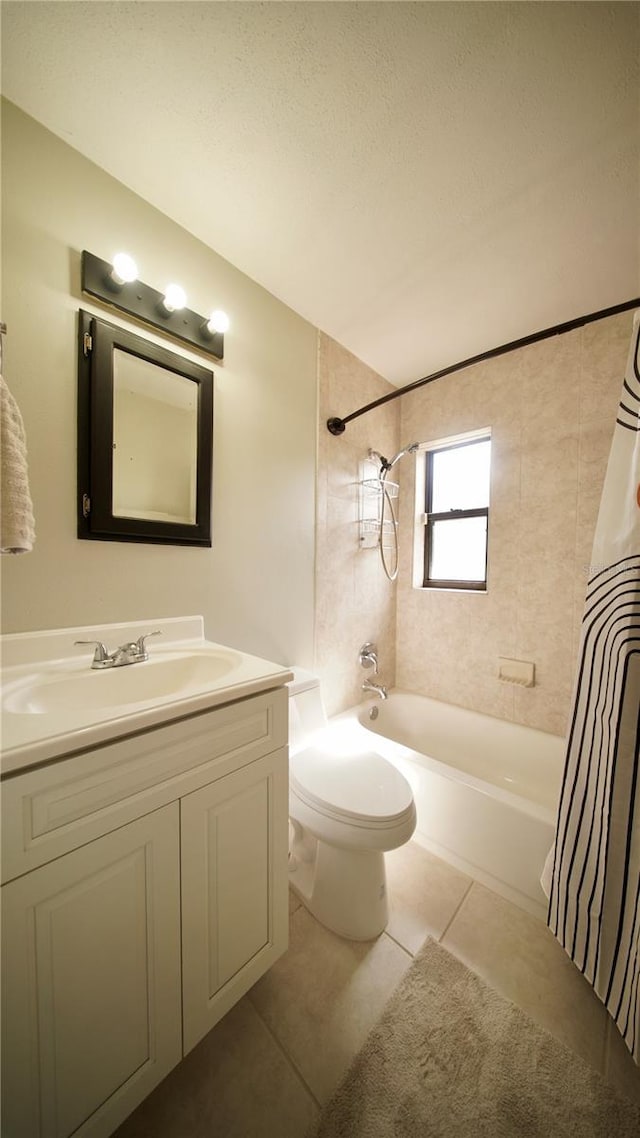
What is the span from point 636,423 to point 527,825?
50.6 inches

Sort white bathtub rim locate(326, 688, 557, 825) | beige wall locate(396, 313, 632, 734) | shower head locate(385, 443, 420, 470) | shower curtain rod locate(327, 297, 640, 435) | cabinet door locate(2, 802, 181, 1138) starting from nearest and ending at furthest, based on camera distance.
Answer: cabinet door locate(2, 802, 181, 1138)
shower curtain rod locate(327, 297, 640, 435)
white bathtub rim locate(326, 688, 557, 825)
beige wall locate(396, 313, 632, 734)
shower head locate(385, 443, 420, 470)

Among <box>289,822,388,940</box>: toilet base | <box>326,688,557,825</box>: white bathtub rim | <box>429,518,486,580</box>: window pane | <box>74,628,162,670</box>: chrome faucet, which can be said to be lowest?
<box>289,822,388,940</box>: toilet base

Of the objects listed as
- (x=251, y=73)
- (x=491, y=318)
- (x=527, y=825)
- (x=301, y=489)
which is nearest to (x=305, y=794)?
(x=527, y=825)

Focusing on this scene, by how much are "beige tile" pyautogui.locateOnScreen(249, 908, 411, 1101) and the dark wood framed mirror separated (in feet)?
4.37

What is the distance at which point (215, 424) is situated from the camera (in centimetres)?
127

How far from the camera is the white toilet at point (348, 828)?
98 centimetres

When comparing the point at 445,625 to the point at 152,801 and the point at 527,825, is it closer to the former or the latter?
the point at 527,825

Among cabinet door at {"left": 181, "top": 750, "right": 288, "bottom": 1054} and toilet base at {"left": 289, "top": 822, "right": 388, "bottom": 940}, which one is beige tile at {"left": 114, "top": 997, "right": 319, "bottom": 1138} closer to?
cabinet door at {"left": 181, "top": 750, "right": 288, "bottom": 1054}

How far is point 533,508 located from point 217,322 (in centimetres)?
163

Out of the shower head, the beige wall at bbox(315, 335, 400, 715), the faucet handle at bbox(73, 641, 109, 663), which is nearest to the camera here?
the faucet handle at bbox(73, 641, 109, 663)

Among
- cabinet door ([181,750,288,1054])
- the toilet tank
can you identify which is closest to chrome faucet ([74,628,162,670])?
cabinet door ([181,750,288,1054])

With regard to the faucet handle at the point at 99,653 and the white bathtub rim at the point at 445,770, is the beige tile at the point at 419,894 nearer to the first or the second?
the white bathtub rim at the point at 445,770

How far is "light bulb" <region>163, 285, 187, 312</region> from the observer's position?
1.09m

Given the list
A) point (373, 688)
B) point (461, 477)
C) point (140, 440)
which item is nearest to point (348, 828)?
point (373, 688)
